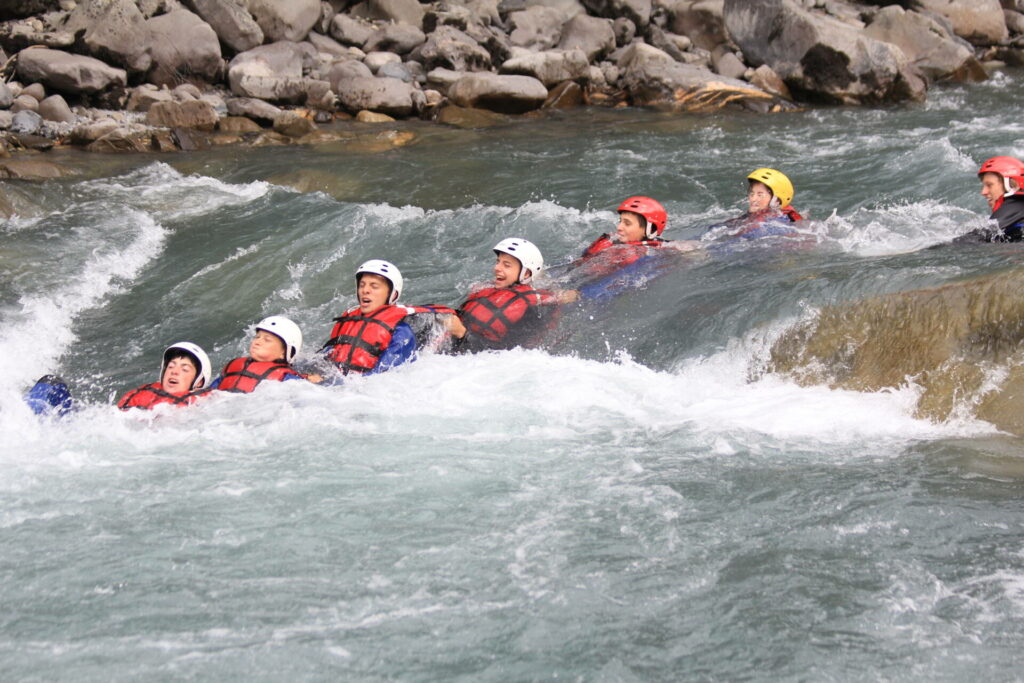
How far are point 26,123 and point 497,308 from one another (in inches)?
436

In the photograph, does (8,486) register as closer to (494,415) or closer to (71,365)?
(494,415)

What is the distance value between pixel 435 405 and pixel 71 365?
370 cm

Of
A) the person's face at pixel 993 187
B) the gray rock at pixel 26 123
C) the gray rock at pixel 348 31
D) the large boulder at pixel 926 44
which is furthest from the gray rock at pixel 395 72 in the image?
the person's face at pixel 993 187

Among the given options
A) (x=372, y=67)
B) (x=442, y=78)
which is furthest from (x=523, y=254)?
(x=372, y=67)

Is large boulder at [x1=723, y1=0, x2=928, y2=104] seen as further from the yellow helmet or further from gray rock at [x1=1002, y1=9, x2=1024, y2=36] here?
the yellow helmet

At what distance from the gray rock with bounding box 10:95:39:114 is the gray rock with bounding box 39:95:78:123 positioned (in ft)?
0.30

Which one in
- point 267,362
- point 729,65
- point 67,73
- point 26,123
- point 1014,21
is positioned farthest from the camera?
point 1014,21

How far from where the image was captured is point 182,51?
59.6 feet

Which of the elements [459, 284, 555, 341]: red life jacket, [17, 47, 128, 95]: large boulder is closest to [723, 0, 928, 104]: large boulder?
[17, 47, 128, 95]: large boulder

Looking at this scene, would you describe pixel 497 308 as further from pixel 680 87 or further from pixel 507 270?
pixel 680 87

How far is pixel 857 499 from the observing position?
16.2 ft

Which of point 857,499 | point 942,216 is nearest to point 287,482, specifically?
point 857,499

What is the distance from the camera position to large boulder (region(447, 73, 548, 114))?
1803 cm

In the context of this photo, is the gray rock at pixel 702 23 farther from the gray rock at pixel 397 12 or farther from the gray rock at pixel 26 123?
the gray rock at pixel 26 123
